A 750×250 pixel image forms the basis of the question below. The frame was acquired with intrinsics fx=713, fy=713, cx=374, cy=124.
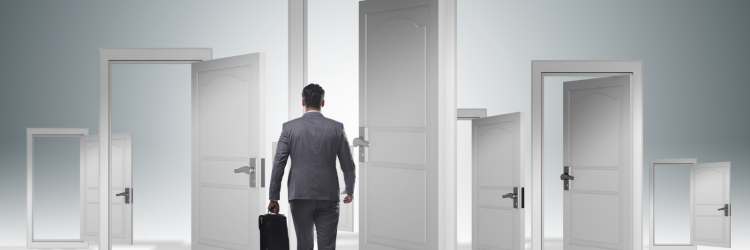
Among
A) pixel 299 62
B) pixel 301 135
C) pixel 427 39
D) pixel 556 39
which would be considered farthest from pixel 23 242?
pixel 556 39

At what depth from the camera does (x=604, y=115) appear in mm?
6332

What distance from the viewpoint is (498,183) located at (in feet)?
20.3

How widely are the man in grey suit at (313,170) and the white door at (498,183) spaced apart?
81.0 inches

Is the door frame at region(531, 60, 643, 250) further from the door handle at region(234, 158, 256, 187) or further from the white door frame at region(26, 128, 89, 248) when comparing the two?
Answer: the white door frame at region(26, 128, 89, 248)

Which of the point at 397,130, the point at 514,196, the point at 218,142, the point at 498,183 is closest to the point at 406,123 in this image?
the point at 397,130

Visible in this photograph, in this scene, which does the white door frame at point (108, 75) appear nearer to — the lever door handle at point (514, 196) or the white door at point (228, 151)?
the white door at point (228, 151)

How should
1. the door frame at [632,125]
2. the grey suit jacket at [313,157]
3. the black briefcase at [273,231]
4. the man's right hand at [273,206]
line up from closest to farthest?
the grey suit jacket at [313,157]
the man's right hand at [273,206]
the black briefcase at [273,231]
the door frame at [632,125]

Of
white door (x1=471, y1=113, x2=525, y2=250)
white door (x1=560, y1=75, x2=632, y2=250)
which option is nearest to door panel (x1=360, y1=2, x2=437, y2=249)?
white door (x1=471, y1=113, x2=525, y2=250)

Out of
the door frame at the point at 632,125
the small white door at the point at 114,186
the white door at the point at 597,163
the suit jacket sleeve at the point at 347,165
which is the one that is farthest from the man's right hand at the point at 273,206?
the white door at the point at 597,163

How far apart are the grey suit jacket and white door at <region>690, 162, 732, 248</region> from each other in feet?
14.9

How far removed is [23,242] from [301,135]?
446 centimetres

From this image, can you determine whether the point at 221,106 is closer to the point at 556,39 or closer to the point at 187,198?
the point at 187,198

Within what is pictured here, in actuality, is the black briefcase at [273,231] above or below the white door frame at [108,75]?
below

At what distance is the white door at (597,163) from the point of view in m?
6.21
